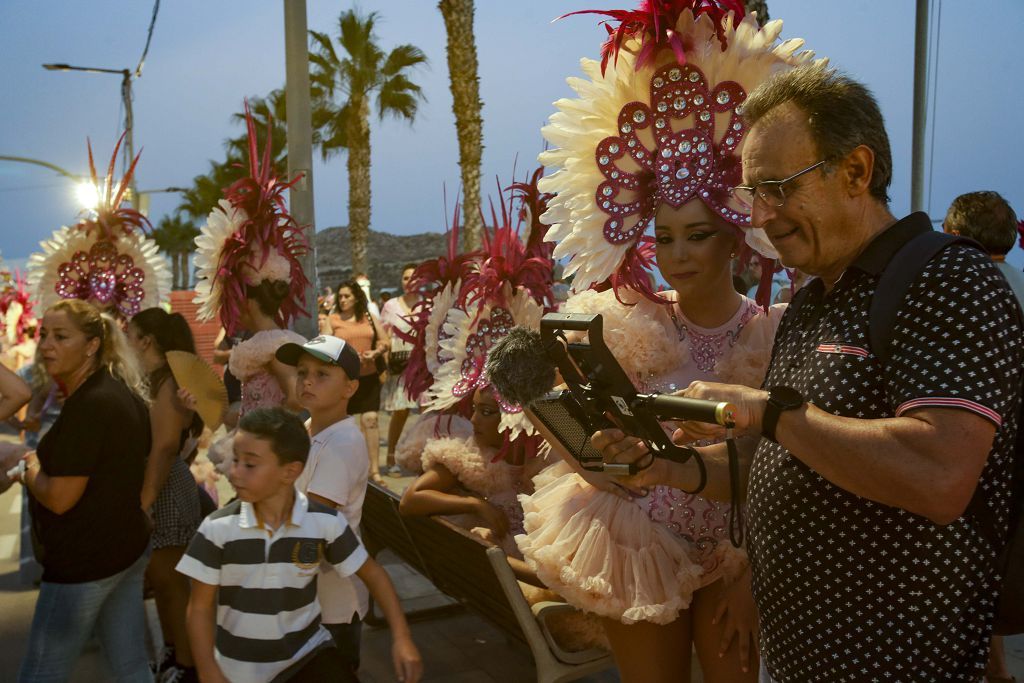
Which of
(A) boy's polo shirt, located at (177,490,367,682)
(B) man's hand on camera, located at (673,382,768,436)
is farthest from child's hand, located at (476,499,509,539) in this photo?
(B) man's hand on camera, located at (673,382,768,436)

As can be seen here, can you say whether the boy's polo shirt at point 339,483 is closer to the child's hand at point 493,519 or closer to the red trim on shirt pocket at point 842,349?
the child's hand at point 493,519

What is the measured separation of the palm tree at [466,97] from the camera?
15047 millimetres

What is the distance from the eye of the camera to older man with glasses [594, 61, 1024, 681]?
1.47 metres

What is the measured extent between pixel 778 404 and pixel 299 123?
5.61m

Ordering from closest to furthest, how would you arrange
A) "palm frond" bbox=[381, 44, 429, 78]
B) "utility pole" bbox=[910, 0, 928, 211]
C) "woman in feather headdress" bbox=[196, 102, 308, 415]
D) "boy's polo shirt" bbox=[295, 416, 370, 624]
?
"boy's polo shirt" bbox=[295, 416, 370, 624] < "woman in feather headdress" bbox=[196, 102, 308, 415] < "utility pole" bbox=[910, 0, 928, 211] < "palm frond" bbox=[381, 44, 429, 78]

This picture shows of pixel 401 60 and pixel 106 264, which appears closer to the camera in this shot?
pixel 106 264

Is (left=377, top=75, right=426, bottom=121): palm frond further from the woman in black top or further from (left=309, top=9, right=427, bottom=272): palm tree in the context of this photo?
the woman in black top

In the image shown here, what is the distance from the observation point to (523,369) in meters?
2.33

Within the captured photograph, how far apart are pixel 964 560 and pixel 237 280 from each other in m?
4.38

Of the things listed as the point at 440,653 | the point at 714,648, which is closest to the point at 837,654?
the point at 714,648

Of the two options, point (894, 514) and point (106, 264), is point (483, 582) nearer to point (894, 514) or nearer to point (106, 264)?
point (894, 514)

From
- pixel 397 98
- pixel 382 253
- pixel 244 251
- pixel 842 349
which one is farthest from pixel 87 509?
pixel 382 253

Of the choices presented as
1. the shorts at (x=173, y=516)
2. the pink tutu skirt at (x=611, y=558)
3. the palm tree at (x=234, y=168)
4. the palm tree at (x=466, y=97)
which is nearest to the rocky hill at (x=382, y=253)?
the palm tree at (x=234, y=168)

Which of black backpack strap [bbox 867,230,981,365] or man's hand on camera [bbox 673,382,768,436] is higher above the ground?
black backpack strap [bbox 867,230,981,365]
